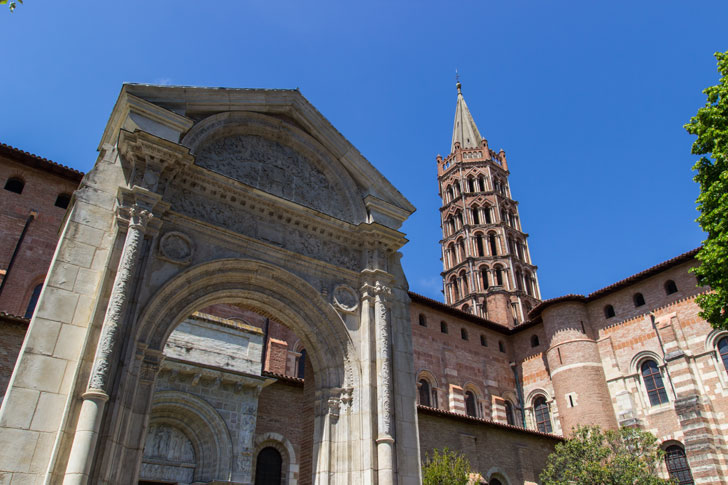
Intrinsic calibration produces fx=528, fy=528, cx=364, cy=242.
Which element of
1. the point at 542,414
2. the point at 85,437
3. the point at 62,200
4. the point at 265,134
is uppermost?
the point at 62,200

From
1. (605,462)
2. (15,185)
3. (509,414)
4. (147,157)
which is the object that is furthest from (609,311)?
(15,185)

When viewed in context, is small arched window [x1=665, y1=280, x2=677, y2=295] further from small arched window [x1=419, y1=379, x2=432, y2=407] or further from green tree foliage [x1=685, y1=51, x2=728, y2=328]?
green tree foliage [x1=685, y1=51, x2=728, y2=328]

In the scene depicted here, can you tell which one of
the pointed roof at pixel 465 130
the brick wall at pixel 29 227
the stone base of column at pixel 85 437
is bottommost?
the stone base of column at pixel 85 437

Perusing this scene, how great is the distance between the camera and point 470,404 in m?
32.8

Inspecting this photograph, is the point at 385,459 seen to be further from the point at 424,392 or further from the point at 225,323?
the point at 424,392

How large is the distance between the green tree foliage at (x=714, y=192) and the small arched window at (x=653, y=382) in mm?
16547

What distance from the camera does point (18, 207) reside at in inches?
829

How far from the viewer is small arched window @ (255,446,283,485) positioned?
1845 centimetres

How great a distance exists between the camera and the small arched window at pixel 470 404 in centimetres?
3253

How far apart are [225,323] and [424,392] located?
15.7 metres

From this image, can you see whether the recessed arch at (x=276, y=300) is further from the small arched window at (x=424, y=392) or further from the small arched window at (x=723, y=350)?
the small arched window at (x=723, y=350)

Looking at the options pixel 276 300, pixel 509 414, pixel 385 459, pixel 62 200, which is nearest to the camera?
pixel 385 459

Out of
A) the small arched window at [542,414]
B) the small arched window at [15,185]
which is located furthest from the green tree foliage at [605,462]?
the small arched window at [15,185]

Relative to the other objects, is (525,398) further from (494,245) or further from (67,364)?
(67,364)
